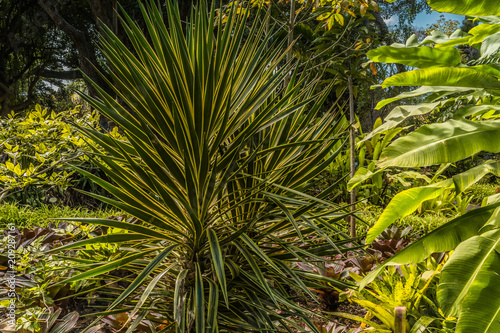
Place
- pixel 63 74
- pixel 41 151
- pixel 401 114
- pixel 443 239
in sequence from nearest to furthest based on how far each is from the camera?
pixel 443 239, pixel 401 114, pixel 41 151, pixel 63 74

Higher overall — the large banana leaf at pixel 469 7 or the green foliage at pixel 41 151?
the large banana leaf at pixel 469 7

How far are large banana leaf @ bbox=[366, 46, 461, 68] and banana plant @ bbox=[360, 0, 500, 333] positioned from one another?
0.04 ft

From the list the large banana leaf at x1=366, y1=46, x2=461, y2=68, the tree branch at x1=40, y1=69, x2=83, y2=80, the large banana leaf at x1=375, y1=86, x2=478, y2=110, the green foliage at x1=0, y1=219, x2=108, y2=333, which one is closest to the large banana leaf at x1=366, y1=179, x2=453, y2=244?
the large banana leaf at x1=375, y1=86, x2=478, y2=110

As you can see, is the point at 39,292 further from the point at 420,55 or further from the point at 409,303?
the point at 420,55

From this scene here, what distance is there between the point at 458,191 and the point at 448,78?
0.53 metres

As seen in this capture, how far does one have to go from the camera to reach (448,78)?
1.54 m

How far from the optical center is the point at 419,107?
1.76 metres

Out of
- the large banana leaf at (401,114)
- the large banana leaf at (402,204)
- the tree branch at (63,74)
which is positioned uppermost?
the tree branch at (63,74)

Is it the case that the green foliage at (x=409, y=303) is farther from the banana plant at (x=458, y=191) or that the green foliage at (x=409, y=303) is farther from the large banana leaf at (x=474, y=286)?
the large banana leaf at (x=474, y=286)

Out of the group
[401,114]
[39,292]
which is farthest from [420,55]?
[39,292]

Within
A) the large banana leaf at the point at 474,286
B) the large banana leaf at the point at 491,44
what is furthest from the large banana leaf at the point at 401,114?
the large banana leaf at the point at 474,286

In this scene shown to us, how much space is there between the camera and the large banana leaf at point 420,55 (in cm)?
163

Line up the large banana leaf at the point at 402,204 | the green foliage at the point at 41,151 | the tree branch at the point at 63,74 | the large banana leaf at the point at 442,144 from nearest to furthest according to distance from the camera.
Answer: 1. the large banana leaf at the point at 442,144
2. the large banana leaf at the point at 402,204
3. the green foliage at the point at 41,151
4. the tree branch at the point at 63,74

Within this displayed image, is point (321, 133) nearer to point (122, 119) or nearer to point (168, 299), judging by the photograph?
point (122, 119)
